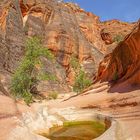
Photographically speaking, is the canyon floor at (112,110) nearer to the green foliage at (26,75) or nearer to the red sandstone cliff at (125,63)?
the red sandstone cliff at (125,63)

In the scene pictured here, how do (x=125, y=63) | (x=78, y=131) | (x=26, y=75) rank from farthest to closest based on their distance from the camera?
(x=26, y=75) → (x=125, y=63) → (x=78, y=131)

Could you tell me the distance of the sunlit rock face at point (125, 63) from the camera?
53.3ft

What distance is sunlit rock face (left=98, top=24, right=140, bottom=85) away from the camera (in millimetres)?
16234

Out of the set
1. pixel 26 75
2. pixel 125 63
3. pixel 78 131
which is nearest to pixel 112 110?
pixel 78 131

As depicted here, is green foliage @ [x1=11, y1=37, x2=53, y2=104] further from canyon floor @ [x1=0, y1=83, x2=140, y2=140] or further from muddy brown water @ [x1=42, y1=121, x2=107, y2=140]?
muddy brown water @ [x1=42, y1=121, x2=107, y2=140]

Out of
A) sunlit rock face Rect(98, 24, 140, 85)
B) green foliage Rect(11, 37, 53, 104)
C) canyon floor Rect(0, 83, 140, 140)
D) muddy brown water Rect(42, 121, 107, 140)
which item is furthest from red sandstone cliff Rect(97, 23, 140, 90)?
green foliage Rect(11, 37, 53, 104)

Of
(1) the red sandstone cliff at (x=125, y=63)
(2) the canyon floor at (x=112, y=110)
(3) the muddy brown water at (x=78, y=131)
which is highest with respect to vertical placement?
(1) the red sandstone cliff at (x=125, y=63)

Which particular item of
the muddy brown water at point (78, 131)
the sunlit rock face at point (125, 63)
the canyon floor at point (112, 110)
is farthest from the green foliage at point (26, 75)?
the muddy brown water at point (78, 131)

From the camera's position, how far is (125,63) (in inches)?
747

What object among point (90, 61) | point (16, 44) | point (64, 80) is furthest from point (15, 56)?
point (90, 61)

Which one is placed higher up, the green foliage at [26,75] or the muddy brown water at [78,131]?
the green foliage at [26,75]

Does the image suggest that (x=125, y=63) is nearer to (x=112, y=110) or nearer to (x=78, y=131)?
(x=112, y=110)

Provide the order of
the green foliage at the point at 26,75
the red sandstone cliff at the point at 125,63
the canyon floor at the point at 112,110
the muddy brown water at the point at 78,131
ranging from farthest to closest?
the green foliage at the point at 26,75 < the red sandstone cliff at the point at 125,63 < the muddy brown water at the point at 78,131 < the canyon floor at the point at 112,110

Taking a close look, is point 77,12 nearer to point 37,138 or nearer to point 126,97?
point 126,97
